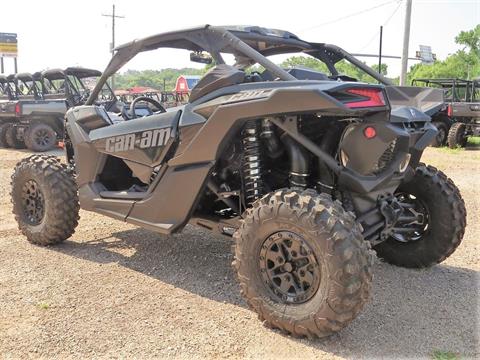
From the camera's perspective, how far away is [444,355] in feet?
9.44

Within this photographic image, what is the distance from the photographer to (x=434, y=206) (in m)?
4.16

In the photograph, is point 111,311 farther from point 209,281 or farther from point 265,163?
point 265,163

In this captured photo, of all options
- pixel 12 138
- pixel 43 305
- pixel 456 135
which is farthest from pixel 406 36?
pixel 43 305

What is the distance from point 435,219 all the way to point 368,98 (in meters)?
1.63

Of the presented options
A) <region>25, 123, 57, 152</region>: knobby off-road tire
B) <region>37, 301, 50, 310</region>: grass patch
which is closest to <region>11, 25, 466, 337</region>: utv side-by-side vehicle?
<region>37, 301, 50, 310</region>: grass patch

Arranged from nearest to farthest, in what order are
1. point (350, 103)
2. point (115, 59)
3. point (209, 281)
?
point (350, 103), point (209, 281), point (115, 59)

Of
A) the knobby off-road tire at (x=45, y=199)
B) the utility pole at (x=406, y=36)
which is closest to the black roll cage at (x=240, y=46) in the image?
the knobby off-road tire at (x=45, y=199)

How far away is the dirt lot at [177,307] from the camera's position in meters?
2.96

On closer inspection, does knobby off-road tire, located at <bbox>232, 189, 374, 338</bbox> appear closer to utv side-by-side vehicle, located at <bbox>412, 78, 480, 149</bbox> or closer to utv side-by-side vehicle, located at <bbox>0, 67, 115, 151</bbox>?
utv side-by-side vehicle, located at <bbox>0, 67, 115, 151</bbox>

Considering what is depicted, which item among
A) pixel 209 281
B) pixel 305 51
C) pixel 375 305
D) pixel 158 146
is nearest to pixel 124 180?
pixel 158 146

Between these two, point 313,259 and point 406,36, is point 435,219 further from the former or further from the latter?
point 406,36

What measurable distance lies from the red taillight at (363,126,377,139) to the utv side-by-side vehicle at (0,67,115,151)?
11.8 metres

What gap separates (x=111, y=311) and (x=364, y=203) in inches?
74.6

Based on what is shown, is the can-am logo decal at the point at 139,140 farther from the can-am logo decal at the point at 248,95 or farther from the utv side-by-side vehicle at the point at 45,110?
the utv side-by-side vehicle at the point at 45,110
